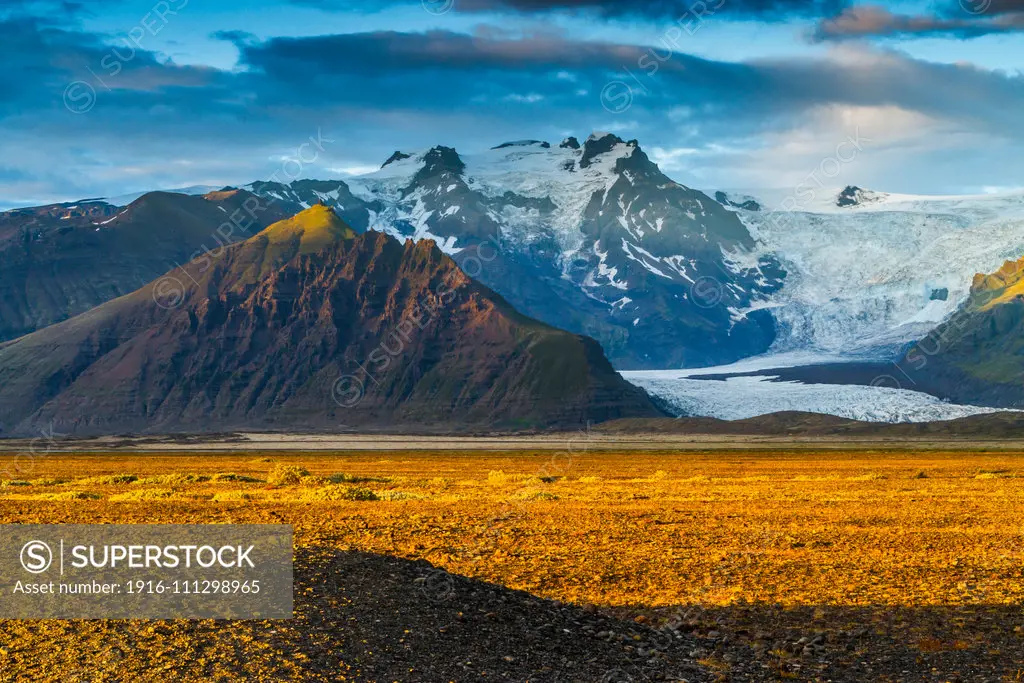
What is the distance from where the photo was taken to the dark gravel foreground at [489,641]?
77.2 ft

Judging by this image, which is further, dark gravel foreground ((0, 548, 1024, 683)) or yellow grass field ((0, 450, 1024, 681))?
yellow grass field ((0, 450, 1024, 681))

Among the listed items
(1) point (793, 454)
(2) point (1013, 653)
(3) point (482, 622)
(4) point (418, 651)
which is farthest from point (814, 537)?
(1) point (793, 454)

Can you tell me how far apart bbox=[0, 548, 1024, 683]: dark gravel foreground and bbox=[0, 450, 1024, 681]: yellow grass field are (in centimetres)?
10

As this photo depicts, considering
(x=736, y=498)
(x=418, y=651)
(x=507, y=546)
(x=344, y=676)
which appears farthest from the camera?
(x=736, y=498)

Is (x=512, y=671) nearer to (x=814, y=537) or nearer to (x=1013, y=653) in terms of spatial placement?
(x=1013, y=653)

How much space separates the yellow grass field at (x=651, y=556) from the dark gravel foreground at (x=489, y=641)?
10 centimetres

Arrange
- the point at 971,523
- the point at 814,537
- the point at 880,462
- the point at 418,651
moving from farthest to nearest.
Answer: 1. the point at 880,462
2. the point at 971,523
3. the point at 814,537
4. the point at 418,651

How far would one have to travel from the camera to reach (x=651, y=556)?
136 ft

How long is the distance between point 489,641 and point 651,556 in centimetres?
1566

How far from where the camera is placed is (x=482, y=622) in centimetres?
2792

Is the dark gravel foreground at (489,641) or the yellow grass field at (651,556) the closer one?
the dark gravel foreground at (489,641)

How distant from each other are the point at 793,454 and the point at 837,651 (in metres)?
141

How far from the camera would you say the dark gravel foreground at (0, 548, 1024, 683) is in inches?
926

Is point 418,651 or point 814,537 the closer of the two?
point 418,651
